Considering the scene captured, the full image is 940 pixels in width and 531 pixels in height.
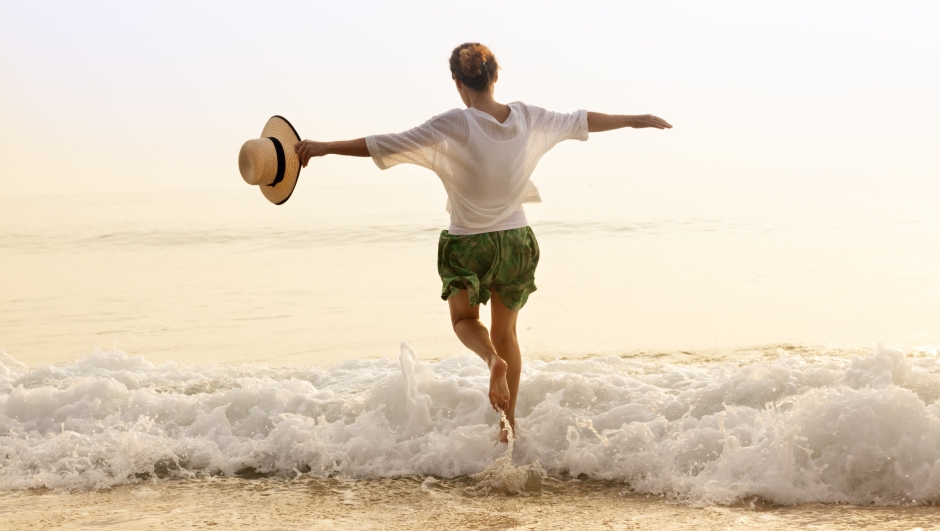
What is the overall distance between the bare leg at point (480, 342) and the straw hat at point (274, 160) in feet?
3.02

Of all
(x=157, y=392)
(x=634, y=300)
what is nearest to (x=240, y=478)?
(x=157, y=392)

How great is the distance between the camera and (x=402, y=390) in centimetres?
471

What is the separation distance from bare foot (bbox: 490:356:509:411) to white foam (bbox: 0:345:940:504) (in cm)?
37

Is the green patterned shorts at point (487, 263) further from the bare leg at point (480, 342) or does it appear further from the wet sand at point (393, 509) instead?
the wet sand at point (393, 509)

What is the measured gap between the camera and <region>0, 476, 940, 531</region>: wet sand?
3.24m

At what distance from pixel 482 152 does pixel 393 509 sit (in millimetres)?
1579

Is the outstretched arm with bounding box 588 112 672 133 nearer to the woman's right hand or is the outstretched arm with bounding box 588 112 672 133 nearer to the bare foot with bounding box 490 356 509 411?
the woman's right hand

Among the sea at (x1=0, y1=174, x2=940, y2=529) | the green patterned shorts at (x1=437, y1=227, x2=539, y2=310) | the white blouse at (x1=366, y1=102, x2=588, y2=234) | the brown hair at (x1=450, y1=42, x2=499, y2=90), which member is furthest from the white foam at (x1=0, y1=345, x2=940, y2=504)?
the brown hair at (x1=450, y1=42, x2=499, y2=90)

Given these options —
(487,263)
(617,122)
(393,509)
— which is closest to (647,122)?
(617,122)

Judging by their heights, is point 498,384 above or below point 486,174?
below

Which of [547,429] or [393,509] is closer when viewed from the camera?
[393,509]

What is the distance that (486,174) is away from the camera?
3.77m

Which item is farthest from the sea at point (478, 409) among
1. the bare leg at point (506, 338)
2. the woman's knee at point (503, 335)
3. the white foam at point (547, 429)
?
the woman's knee at point (503, 335)

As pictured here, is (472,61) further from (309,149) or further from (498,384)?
(498,384)
